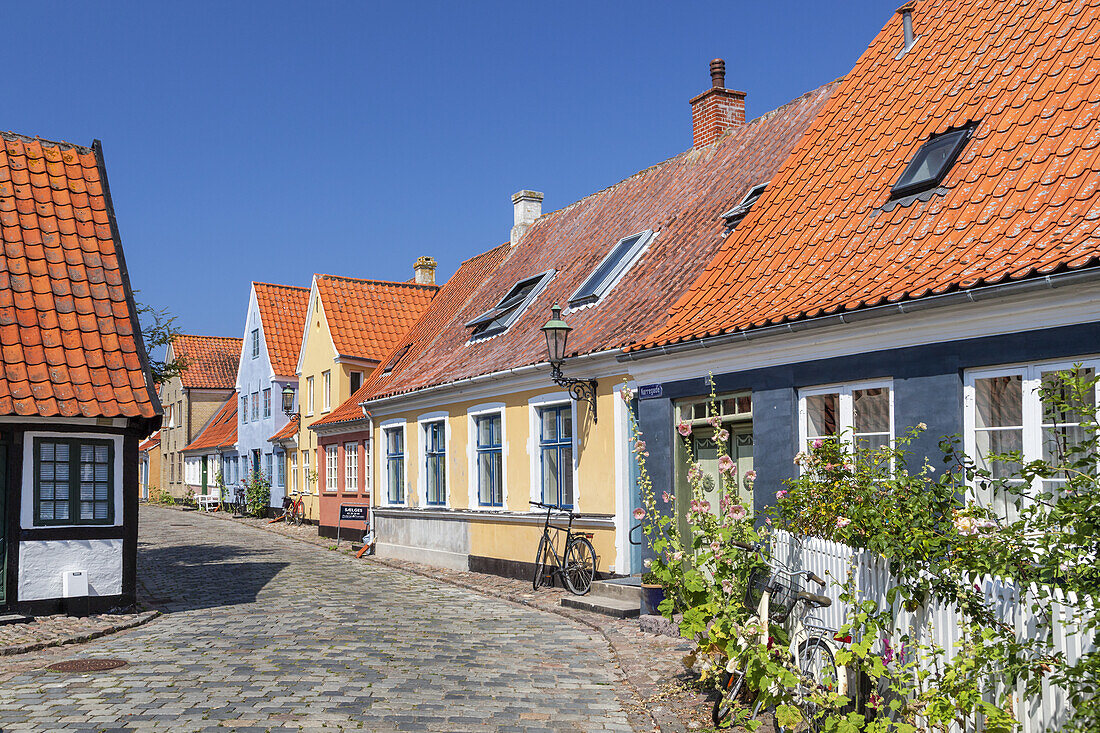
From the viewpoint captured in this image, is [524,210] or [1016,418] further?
[524,210]

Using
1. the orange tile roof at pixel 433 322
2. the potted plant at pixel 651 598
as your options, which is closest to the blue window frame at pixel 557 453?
the potted plant at pixel 651 598

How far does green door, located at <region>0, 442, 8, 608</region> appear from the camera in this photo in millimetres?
11828

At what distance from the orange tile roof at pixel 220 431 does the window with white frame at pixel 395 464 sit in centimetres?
2126

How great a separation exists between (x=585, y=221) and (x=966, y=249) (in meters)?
11.9

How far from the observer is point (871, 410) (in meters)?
9.01

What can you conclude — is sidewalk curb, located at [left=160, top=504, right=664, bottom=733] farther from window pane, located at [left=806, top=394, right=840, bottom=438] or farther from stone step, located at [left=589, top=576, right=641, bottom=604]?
window pane, located at [left=806, top=394, right=840, bottom=438]

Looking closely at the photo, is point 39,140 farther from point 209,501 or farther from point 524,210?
point 209,501

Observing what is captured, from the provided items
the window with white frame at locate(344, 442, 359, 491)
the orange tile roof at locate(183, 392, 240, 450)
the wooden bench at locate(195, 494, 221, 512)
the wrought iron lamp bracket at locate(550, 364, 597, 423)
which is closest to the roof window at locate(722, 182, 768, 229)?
the wrought iron lamp bracket at locate(550, 364, 597, 423)

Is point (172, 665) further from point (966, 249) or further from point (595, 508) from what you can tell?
point (966, 249)

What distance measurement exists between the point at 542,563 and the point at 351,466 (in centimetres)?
1255

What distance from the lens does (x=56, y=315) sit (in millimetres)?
12914

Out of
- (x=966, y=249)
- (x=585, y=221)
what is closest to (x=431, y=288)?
(x=585, y=221)

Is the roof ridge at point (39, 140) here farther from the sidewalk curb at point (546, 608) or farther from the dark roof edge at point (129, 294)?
the sidewalk curb at point (546, 608)

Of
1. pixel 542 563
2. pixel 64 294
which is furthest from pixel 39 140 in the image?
pixel 542 563
